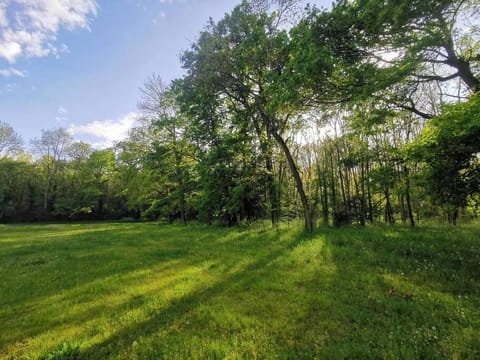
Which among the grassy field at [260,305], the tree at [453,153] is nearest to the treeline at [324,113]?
the tree at [453,153]

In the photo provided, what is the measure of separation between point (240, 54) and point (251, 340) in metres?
12.4

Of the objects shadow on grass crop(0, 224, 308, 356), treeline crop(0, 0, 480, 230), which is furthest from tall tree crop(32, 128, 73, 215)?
shadow on grass crop(0, 224, 308, 356)

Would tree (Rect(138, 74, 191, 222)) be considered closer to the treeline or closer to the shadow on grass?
the treeline

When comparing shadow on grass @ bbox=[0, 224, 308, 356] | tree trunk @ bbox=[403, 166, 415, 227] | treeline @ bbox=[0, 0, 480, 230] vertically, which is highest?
treeline @ bbox=[0, 0, 480, 230]

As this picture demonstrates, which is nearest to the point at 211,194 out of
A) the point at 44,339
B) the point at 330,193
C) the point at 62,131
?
the point at 330,193

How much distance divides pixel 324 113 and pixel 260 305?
10.6 m

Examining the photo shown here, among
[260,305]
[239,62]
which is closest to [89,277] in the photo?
[260,305]

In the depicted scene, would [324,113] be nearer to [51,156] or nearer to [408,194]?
[408,194]

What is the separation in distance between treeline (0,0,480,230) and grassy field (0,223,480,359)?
246 centimetres

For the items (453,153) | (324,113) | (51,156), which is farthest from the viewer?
(51,156)

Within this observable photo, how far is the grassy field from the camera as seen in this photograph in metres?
3.26

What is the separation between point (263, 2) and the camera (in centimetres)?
1238

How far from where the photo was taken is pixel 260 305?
4.53 m

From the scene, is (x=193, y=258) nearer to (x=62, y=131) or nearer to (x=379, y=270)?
(x=379, y=270)
